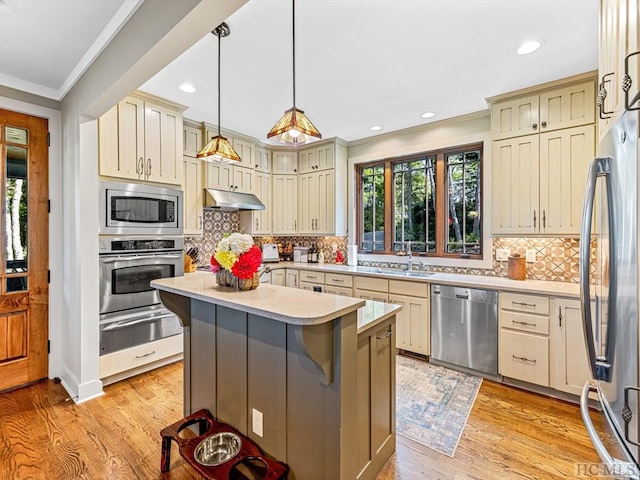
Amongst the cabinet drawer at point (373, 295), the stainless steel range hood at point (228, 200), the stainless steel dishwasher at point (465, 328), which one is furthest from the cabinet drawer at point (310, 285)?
the stainless steel dishwasher at point (465, 328)

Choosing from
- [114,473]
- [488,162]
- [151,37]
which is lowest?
[114,473]

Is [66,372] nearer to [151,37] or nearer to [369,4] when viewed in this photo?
[151,37]

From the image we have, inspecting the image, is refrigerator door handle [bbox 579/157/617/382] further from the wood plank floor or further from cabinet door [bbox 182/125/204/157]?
cabinet door [bbox 182/125/204/157]

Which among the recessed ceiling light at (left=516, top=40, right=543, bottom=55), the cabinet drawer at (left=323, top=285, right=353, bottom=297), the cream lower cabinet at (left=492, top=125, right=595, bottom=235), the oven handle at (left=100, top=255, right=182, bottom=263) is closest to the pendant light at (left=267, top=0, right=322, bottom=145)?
the recessed ceiling light at (left=516, top=40, right=543, bottom=55)

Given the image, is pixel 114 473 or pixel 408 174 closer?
pixel 114 473

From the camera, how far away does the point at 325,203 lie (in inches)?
179

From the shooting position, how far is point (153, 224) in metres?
3.02

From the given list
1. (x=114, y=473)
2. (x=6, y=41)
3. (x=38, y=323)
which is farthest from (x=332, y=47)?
(x=38, y=323)

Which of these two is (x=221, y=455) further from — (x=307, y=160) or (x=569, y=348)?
(x=307, y=160)

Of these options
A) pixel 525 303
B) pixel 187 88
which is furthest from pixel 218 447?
pixel 187 88

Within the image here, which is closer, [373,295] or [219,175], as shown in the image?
[373,295]

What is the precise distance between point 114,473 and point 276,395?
1137 millimetres

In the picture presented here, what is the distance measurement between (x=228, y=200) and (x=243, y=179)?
1.88 feet

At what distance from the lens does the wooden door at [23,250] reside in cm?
268
